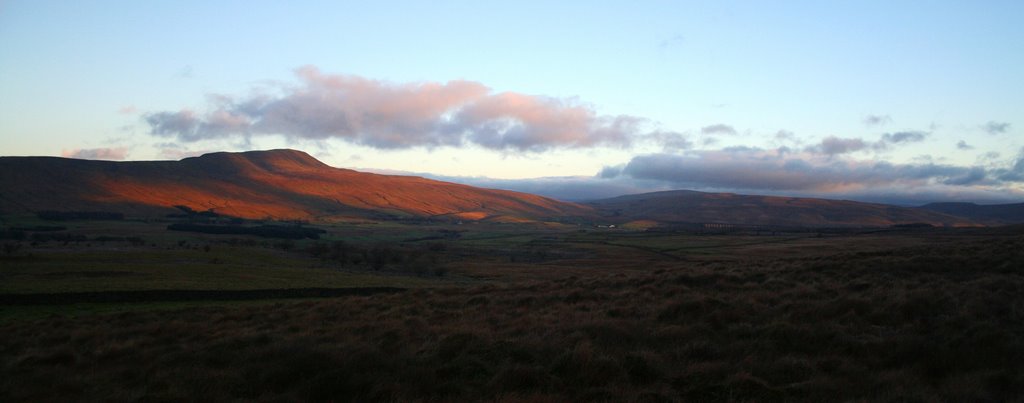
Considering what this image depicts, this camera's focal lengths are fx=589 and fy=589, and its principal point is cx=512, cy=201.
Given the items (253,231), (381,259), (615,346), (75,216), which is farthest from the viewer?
(75,216)

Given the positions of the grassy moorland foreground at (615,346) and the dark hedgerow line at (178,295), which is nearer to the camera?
the grassy moorland foreground at (615,346)

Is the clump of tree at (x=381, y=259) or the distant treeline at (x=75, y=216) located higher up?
the distant treeline at (x=75, y=216)

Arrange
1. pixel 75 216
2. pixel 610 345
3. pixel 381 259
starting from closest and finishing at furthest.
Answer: pixel 610 345 → pixel 381 259 → pixel 75 216

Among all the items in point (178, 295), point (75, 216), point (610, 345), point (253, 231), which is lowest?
point (253, 231)

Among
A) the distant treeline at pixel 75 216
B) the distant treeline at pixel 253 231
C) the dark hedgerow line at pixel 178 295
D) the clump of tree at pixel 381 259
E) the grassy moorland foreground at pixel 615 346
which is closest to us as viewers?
the grassy moorland foreground at pixel 615 346

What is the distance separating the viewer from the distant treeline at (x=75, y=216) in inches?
5449

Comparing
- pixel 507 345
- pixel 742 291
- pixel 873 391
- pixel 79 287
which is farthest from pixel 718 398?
pixel 79 287

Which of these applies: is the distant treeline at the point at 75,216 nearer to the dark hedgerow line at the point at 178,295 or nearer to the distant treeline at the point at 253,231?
the distant treeline at the point at 253,231

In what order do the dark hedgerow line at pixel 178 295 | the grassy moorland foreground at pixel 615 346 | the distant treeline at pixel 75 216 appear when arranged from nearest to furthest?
the grassy moorland foreground at pixel 615 346 → the dark hedgerow line at pixel 178 295 → the distant treeline at pixel 75 216

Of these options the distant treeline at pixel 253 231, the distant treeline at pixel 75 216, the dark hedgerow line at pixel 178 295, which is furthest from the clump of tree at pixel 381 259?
the distant treeline at pixel 75 216

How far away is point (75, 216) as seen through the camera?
14688cm

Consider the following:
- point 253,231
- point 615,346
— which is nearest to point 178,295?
point 615,346

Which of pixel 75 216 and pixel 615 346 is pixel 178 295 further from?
pixel 75 216

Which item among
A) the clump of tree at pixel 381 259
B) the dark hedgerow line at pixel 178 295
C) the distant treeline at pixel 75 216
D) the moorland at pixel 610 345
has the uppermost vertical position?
the moorland at pixel 610 345
